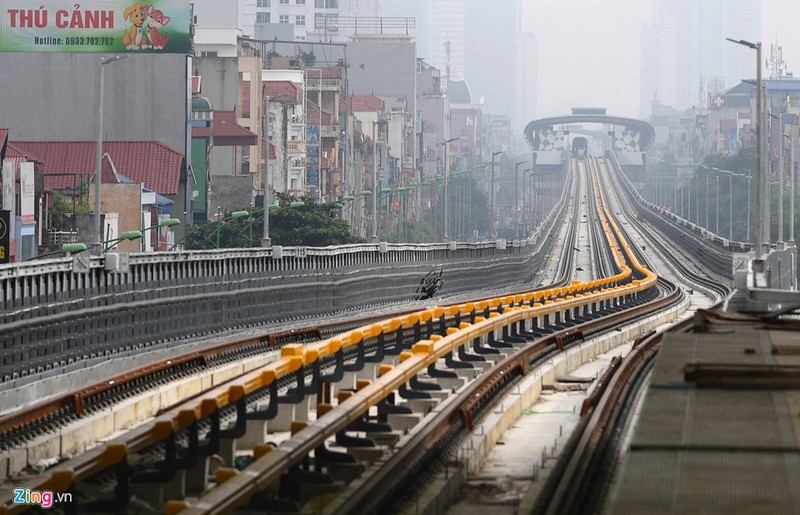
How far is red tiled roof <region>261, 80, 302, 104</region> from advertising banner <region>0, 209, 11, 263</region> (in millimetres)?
62896

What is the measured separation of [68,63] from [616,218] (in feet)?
293

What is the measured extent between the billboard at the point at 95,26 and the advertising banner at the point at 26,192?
18.8 metres

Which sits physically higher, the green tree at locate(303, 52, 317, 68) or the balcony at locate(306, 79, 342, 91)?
the green tree at locate(303, 52, 317, 68)

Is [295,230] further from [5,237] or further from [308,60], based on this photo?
[308,60]

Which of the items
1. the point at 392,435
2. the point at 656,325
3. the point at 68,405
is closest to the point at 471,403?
the point at 392,435

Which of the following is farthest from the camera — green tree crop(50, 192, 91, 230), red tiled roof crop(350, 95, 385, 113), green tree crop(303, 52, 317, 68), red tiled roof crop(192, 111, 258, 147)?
red tiled roof crop(350, 95, 385, 113)

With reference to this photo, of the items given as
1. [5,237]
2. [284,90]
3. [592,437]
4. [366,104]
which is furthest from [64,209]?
[366,104]

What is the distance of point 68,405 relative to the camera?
58.0ft

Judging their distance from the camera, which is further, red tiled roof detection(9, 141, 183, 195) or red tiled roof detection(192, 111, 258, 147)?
red tiled roof detection(192, 111, 258, 147)

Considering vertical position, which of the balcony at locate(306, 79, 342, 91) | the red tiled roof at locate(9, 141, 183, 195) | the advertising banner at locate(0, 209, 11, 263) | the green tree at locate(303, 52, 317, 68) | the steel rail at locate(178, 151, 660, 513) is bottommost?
the steel rail at locate(178, 151, 660, 513)

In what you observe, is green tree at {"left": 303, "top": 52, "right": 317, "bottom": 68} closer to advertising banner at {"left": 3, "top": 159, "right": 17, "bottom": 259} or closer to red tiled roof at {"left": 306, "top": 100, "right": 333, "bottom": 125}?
red tiled roof at {"left": 306, "top": 100, "right": 333, "bottom": 125}

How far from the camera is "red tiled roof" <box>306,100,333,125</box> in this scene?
138 metres

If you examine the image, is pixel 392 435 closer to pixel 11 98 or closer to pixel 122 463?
pixel 122 463

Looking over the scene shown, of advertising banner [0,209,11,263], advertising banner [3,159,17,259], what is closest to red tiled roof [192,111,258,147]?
advertising banner [3,159,17,259]
